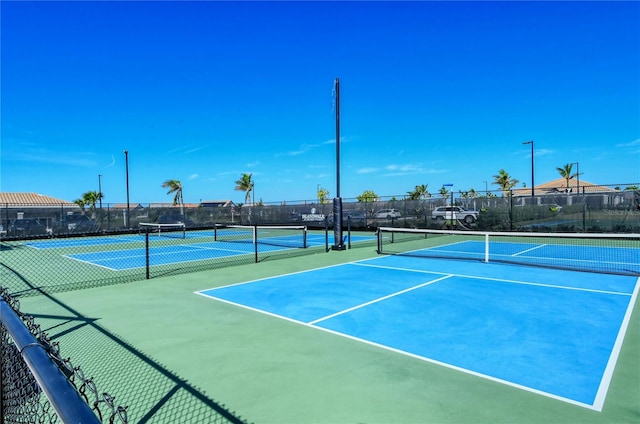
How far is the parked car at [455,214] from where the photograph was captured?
24.3 meters

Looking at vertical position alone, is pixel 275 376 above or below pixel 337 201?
below

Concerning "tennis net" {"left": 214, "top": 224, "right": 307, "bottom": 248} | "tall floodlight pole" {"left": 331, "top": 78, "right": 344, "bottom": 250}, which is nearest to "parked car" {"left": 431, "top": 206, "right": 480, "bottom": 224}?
Answer: "tennis net" {"left": 214, "top": 224, "right": 307, "bottom": 248}

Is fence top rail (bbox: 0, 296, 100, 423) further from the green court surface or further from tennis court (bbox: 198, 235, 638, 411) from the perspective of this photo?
tennis court (bbox: 198, 235, 638, 411)

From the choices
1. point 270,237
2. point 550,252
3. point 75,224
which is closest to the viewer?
point 550,252

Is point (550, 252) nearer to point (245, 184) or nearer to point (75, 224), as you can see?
point (75, 224)

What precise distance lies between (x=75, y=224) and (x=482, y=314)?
26.2m

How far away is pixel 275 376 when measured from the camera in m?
4.31

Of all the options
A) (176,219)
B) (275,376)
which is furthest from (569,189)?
(275,376)

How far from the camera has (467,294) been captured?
7.89 meters

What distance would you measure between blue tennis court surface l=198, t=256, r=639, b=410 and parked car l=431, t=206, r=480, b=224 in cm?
1380

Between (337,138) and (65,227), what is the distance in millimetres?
19405

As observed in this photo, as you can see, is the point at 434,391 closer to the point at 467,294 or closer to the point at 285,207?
the point at 467,294

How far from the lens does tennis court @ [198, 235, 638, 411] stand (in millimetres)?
4445

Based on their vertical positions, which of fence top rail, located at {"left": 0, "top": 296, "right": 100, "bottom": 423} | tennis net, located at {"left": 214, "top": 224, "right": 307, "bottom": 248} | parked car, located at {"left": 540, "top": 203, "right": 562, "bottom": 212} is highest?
parked car, located at {"left": 540, "top": 203, "right": 562, "bottom": 212}
